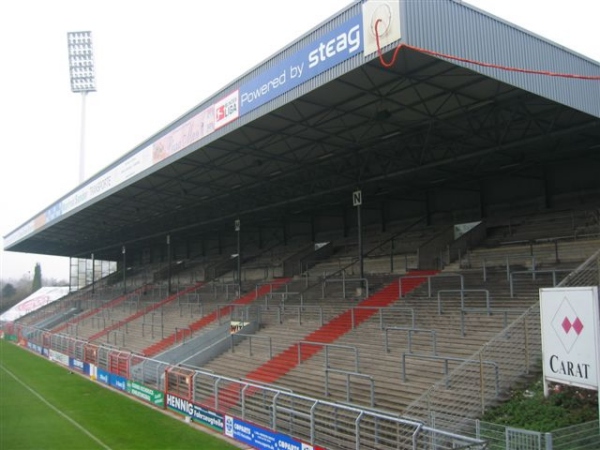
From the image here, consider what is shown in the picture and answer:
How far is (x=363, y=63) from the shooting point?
12031 mm

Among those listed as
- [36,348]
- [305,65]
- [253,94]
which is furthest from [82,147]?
[305,65]

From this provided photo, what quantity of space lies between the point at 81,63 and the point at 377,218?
52.2 metres

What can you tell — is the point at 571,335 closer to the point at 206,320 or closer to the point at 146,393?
the point at 146,393

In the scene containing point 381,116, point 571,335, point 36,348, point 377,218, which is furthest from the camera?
point 36,348

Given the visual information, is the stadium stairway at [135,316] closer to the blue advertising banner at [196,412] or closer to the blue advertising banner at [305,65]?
the blue advertising banner at [196,412]

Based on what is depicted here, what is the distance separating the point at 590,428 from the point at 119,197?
2781 cm

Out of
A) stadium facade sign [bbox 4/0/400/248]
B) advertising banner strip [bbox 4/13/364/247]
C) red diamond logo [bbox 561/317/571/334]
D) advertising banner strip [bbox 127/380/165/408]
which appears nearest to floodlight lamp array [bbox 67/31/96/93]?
advertising banner strip [bbox 4/13/364/247]

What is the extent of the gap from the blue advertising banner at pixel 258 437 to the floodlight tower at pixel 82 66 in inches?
A: 2370

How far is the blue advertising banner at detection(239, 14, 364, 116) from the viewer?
1233 cm

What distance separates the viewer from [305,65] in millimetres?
13781

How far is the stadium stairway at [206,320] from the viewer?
2639cm

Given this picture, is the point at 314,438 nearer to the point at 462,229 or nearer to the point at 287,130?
the point at 287,130

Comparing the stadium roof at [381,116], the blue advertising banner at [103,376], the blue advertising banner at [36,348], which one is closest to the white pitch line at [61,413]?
the blue advertising banner at [103,376]

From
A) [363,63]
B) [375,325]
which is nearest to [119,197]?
[375,325]
